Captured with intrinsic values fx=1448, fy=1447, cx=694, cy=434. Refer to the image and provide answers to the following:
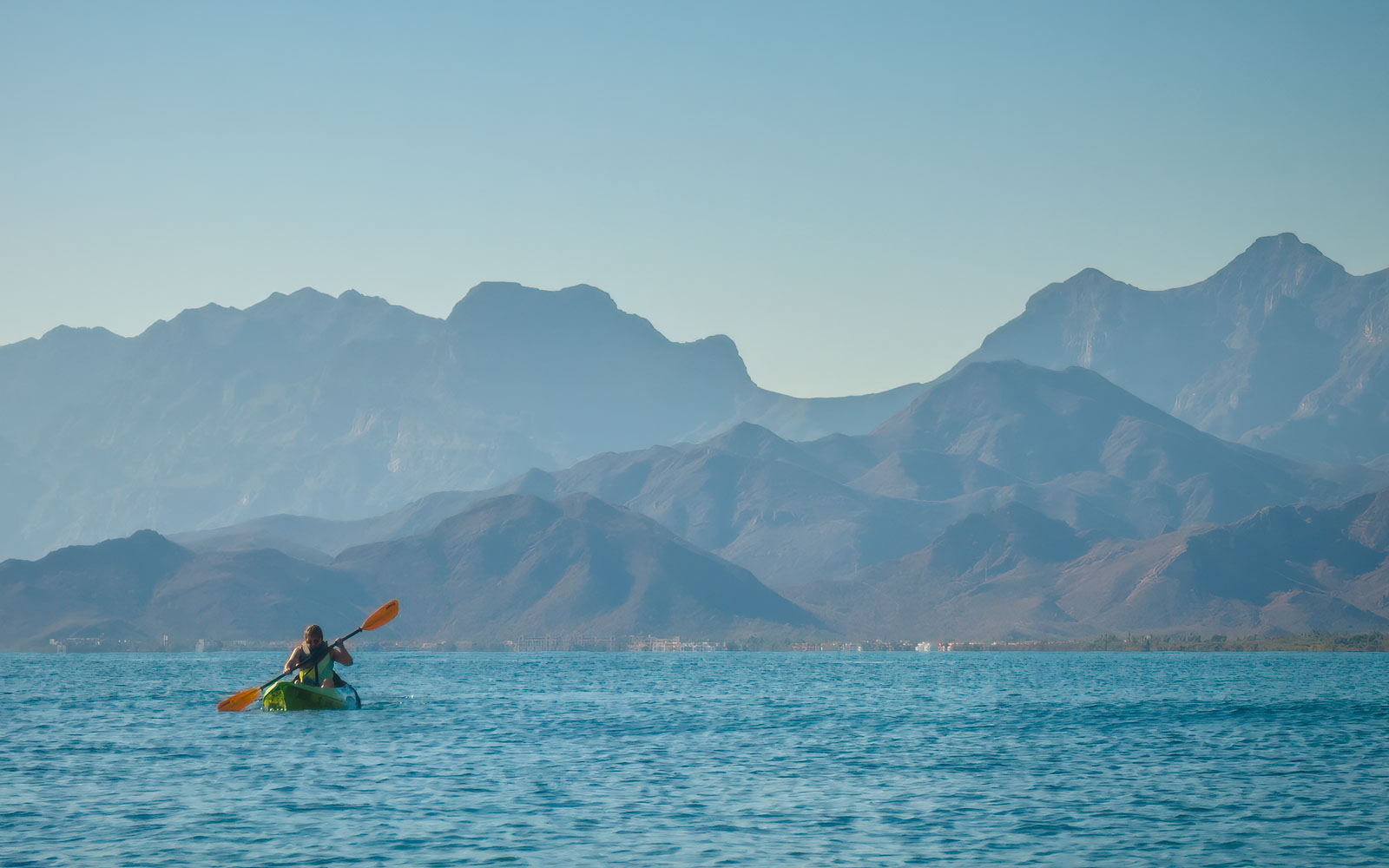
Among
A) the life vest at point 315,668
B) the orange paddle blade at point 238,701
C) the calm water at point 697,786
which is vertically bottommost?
the calm water at point 697,786

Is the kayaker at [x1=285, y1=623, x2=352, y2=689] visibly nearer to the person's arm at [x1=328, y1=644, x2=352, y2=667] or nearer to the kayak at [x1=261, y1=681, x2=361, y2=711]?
the person's arm at [x1=328, y1=644, x2=352, y2=667]

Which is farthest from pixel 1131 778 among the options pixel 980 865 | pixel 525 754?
pixel 525 754

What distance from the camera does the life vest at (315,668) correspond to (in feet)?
308

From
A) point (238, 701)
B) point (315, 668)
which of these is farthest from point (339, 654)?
point (238, 701)

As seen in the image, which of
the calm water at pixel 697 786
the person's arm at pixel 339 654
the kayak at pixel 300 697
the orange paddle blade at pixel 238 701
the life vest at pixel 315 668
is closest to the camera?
the calm water at pixel 697 786

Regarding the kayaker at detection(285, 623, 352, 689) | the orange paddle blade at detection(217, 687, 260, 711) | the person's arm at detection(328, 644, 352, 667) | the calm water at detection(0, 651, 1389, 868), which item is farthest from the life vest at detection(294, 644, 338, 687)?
the orange paddle blade at detection(217, 687, 260, 711)

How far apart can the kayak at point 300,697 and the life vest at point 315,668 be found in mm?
433

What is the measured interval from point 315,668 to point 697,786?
41580 mm

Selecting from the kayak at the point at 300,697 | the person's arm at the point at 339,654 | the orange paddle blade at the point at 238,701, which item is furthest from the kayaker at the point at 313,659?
the orange paddle blade at the point at 238,701

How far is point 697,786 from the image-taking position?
60.7m

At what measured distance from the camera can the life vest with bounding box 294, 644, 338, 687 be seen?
94.0 metres

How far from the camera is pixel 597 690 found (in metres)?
150

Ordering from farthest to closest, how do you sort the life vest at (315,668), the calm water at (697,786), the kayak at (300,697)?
1. the kayak at (300,697)
2. the life vest at (315,668)
3. the calm water at (697,786)

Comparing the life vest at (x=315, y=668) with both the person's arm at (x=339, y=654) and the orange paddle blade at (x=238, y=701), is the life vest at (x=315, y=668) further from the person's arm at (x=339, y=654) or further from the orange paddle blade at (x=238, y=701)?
the orange paddle blade at (x=238, y=701)
